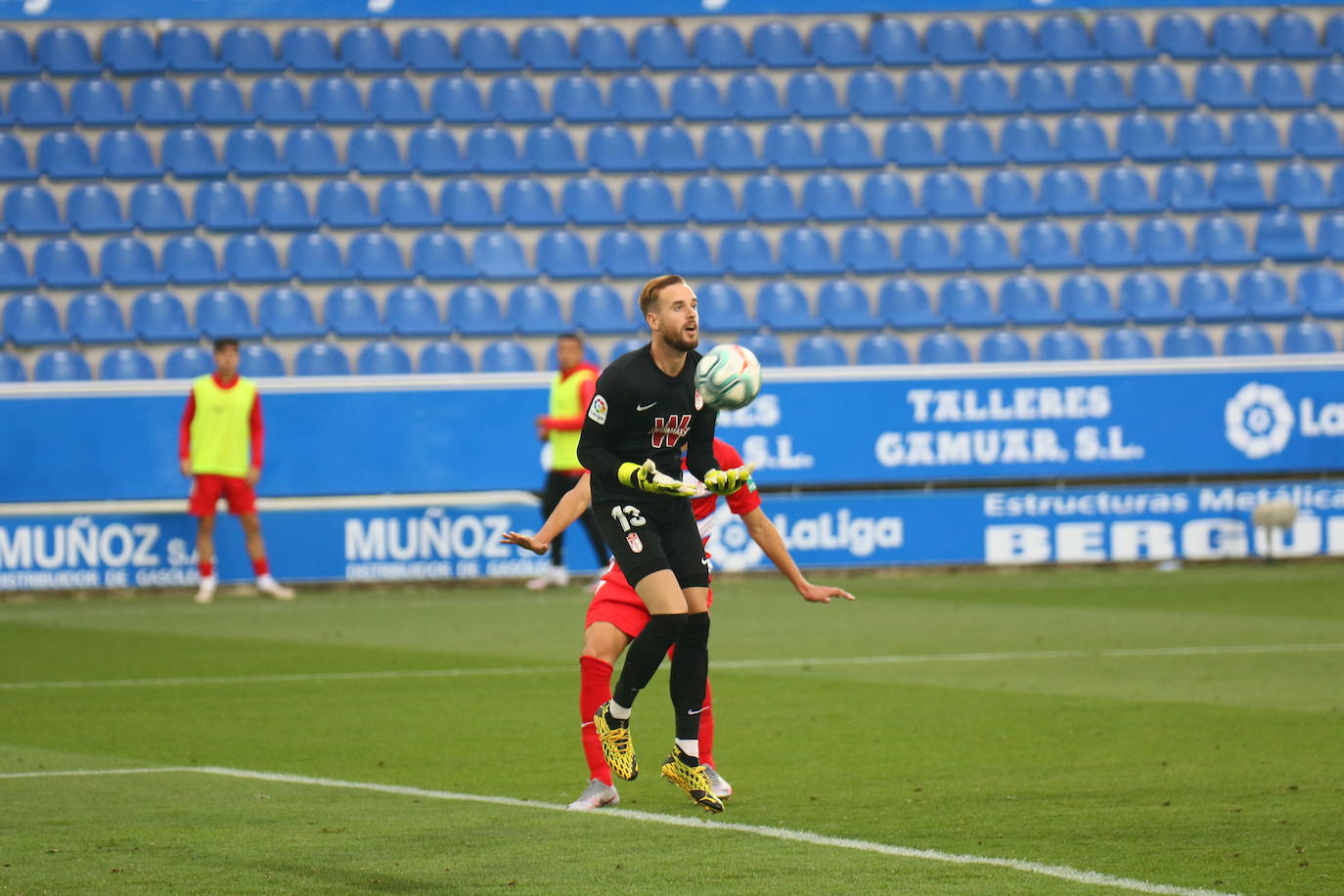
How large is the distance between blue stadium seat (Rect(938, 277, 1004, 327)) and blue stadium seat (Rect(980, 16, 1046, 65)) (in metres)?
3.96

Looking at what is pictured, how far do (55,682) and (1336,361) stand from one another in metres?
13.8

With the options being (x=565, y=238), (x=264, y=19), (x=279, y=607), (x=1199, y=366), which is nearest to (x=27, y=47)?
(x=264, y=19)

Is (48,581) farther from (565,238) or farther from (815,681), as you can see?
(815,681)

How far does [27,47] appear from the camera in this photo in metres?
22.0

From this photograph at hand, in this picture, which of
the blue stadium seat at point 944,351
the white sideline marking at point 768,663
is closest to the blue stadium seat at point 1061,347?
the blue stadium seat at point 944,351

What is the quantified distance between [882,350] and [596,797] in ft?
46.0

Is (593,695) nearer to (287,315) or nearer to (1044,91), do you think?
(287,315)

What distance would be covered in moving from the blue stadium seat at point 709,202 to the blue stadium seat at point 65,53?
7.55m

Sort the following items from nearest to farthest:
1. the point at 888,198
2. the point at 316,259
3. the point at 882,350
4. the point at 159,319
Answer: the point at 159,319 → the point at 882,350 → the point at 316,259 → the point at 888,198

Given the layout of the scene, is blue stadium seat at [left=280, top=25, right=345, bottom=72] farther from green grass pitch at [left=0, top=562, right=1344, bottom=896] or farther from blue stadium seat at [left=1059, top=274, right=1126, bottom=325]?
blue stadium seat at [left=1059, top=274, right=1126, bottom=325]

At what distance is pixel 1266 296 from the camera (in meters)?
21.7

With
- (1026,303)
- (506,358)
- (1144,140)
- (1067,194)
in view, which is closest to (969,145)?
(1067,194)

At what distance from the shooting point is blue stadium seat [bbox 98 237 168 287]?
20172 millimetres

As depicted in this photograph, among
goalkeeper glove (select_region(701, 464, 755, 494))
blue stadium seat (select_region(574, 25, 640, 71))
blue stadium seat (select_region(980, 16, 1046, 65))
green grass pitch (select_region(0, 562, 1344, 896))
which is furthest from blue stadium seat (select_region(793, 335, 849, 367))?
goalkeeper glove (select_region(701, 464, 755, 494))
